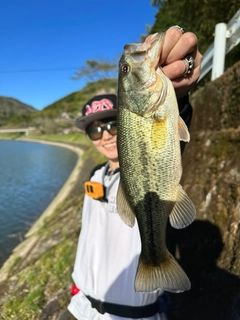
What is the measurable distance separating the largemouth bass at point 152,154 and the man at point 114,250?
0.61ft

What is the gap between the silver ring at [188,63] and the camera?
1.89m

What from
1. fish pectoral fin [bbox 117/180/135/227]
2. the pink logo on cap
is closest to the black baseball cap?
the pink logo on cap

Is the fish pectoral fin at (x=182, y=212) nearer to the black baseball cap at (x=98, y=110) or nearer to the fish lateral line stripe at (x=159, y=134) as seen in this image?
the fish lateral line stripe at (x=159, y=134)

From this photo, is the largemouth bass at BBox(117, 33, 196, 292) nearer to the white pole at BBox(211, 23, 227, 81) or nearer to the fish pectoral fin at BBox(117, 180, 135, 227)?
the fish pectoral fin at BBox(117, 180, 135, 227)

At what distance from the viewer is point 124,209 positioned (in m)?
1.94

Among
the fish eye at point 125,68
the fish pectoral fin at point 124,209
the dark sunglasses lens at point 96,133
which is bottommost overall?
the fish pectoral fin at point 124,209

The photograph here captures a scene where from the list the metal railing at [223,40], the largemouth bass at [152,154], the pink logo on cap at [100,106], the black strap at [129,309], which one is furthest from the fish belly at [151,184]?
the metal railing at [223,40]

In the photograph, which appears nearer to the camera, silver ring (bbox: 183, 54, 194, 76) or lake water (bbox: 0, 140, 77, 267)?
silver ring (bbox: 183, 54, 194, 76)

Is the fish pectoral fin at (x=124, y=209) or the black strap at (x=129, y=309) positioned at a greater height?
the fish pectoral fin at (x=124, y=209)

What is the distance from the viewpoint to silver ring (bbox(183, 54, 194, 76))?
1.89 meters

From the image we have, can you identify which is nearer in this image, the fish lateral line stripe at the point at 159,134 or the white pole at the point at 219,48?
the fish lateral line stripe at the point at 159,134

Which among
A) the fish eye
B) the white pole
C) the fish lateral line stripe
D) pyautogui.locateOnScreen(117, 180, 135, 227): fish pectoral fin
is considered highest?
the white pole

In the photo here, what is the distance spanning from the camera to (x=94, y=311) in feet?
8.34

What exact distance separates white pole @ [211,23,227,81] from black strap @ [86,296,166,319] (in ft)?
11.6
